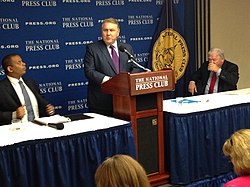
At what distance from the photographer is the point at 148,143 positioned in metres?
3.41

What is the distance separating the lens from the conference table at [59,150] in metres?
2.76

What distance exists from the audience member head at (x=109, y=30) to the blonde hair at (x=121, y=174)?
2.41 meters

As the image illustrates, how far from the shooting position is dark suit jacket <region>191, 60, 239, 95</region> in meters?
4.82

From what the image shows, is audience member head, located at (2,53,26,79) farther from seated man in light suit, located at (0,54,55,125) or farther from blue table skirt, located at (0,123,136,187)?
blue table skirt, located at (0,123,136,187)

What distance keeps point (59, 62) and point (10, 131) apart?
2236 mm

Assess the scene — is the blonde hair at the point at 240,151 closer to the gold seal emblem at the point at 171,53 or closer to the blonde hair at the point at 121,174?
the blonde hair at the point at 121,174

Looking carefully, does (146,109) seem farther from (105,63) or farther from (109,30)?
(109,30)

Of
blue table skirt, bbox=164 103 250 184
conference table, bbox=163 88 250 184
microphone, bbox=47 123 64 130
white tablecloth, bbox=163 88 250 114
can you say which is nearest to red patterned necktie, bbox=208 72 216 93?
white tablecloth, bbox=163 88 250 114

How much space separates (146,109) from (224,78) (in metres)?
1.73

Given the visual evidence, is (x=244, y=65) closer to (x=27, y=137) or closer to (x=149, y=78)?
(x=149, y=78)

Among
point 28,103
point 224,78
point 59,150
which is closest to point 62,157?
point 59,150

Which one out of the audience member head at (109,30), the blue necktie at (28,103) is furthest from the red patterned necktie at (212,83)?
the blue necktie at (28,103)

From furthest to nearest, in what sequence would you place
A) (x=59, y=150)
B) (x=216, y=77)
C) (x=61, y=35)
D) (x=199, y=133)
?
(x=61, y=35) < (x=216, y=77) < (x=199, y=133) < (x=59, y=150)

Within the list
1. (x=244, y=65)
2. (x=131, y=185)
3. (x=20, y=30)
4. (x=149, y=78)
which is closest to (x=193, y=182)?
(x=149, y=78)
